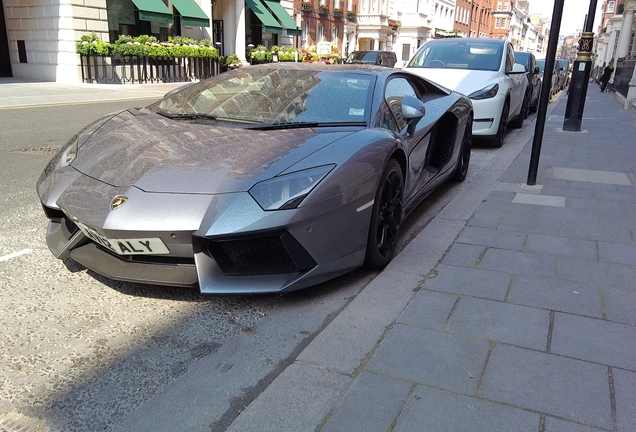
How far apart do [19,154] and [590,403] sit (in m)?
6.23

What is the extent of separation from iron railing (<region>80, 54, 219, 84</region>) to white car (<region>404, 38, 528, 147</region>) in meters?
13.8

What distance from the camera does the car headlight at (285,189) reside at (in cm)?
250

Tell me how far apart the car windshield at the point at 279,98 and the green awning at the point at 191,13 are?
789 inches

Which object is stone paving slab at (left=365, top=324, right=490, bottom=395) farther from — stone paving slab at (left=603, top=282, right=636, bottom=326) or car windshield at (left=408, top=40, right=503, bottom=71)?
car windshield at (left=408, top=40, right=503, bottom=71)

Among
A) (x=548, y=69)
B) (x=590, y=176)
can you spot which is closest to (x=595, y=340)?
(x=548, y=69)

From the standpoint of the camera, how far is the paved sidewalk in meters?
1.92

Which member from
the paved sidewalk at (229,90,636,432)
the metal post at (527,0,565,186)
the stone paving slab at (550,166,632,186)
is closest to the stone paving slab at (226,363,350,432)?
the paved sidewalk at (229,90,636,432)

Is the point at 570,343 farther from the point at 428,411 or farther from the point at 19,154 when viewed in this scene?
the point at 19,154

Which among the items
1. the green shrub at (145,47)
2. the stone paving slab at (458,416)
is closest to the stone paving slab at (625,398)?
the stone paving slab at (458,416)

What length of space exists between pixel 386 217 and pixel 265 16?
89.4ft

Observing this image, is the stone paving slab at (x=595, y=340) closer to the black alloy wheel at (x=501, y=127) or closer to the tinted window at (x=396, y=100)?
the tinted window at (x=396, y=100)

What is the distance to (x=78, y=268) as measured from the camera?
10.1 ft

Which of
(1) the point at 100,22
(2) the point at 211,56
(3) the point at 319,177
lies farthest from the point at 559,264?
(2) the point at 211,56

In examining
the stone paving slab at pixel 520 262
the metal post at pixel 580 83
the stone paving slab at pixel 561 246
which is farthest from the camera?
the metal post at pixel 580 83
